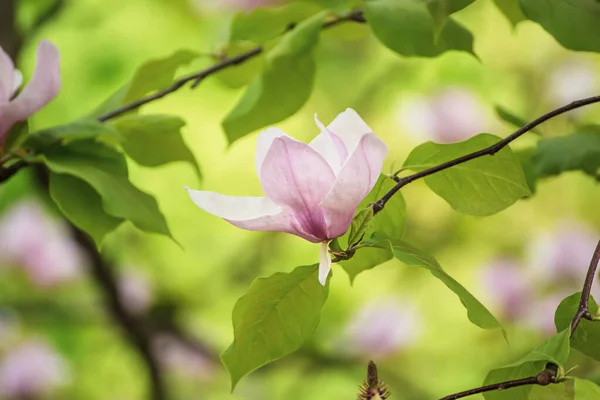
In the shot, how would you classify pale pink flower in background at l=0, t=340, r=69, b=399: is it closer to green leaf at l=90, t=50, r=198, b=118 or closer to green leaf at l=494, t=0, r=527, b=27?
green leaf at l=90, t=50, r=198, b=118

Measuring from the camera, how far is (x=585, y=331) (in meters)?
0.29

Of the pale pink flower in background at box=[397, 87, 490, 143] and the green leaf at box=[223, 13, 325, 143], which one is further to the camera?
the pale pink flower in background at box=[397, 87, 490, 143]

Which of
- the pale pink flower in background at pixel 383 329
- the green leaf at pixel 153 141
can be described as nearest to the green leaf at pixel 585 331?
the green leaf at pixel 153 141

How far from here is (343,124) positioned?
1.00 feet

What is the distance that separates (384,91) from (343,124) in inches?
40.4

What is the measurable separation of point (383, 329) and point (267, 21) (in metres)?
0.76

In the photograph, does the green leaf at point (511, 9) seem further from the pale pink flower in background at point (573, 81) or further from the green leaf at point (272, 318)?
the pale pink flower in background at point (573, 81)

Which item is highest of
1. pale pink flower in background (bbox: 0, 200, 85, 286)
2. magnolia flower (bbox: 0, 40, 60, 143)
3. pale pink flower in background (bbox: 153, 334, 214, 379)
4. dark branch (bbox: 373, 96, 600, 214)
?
magnolia flower (bbox: 0, 40, 60, 143)

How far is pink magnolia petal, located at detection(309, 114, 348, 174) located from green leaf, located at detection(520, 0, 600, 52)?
0.11 meters

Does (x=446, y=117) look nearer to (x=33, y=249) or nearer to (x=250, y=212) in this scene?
(x=33, y=249)

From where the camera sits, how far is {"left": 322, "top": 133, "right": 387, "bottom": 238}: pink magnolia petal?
279 millimetres

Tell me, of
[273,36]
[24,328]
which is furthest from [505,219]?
[273,36]

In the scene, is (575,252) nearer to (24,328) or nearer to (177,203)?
(177,203)

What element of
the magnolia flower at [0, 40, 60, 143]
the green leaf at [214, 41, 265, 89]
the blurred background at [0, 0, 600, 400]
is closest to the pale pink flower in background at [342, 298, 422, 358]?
the blurred background at [0, 0, 600, 400]
